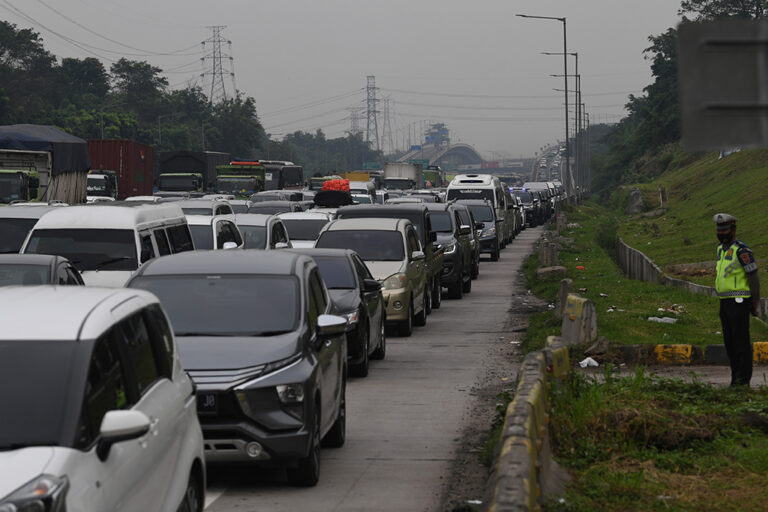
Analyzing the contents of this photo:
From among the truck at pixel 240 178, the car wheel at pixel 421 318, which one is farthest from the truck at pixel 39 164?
the truck at pixel 240 178

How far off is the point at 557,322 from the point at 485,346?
1.48 m

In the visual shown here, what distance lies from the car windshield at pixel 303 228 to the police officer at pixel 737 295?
1520 centimetres

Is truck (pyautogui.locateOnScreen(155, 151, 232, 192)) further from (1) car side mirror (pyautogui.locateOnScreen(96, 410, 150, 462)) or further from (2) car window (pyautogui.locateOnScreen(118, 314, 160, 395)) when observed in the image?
(1) car side mirror (pyautogui.locateOnScreen(96, 410, 150, 462))

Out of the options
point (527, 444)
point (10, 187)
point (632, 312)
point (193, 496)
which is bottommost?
point (632, 312)

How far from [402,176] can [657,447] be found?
2902 inches

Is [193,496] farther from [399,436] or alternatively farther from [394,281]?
[394,281]

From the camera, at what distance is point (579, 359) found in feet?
53.5

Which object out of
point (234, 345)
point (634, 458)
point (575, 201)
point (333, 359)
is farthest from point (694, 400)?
point (575, 201)

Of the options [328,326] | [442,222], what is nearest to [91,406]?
[328,326]

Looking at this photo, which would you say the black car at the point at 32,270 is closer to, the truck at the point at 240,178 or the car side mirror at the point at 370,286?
the car side mirror at the point at 370,286

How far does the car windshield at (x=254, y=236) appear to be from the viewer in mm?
23734

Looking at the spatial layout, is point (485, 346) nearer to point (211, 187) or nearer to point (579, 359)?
point (579, 359)

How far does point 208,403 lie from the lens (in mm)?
9047

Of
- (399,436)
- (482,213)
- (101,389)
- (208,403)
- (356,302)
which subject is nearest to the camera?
(101,389)
